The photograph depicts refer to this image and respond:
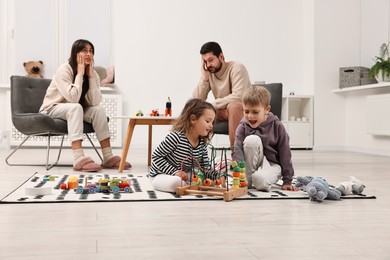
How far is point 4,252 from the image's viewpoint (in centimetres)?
123

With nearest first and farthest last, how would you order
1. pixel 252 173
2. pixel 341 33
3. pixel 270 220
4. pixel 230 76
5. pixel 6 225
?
1. pixel 6 225
2. pixel 270 220
3. pixel 252 173
4. pixel 230 76
5. pixel 341 33

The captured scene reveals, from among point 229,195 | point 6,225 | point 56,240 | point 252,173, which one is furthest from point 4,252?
point 252,173

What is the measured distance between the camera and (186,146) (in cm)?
236

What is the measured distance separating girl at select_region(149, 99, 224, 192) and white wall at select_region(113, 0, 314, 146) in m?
3.63

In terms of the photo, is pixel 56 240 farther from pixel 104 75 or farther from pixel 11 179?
pixel 104 75

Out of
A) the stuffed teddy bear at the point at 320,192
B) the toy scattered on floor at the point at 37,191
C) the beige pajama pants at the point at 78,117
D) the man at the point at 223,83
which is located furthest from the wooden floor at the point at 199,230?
the beige pajama pants at the point at 78,117

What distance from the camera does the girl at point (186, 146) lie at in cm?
234

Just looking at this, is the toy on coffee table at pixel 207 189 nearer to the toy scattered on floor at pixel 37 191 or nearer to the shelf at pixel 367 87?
the toy scattered on floor at pixel 37 191

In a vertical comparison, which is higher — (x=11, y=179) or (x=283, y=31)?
(x=283, y=31)

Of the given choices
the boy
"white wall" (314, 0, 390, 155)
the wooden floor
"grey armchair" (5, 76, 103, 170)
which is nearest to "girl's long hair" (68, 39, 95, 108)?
"grey armchair" (5, 76, 103, 170)

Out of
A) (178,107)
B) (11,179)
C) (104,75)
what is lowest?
(11,179)

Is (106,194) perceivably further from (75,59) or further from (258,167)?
(75,59)

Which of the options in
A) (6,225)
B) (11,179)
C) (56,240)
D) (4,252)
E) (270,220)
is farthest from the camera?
(11,179)

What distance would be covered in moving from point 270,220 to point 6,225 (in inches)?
33.0
